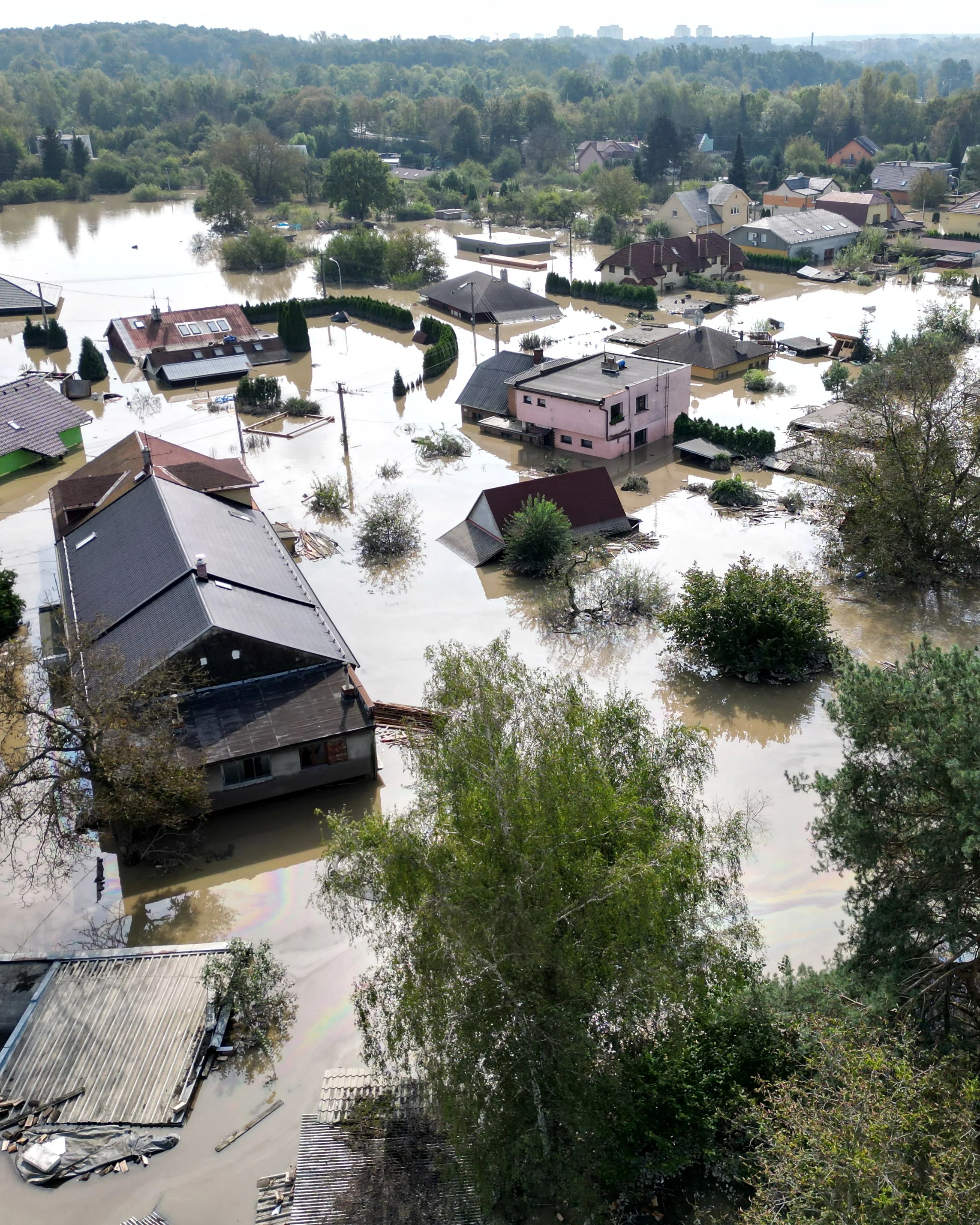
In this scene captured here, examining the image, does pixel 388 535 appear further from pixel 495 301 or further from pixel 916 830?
pixel 495 301

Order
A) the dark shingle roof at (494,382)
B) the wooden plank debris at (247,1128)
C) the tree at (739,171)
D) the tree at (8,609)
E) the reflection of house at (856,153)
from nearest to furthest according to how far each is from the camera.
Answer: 1. the wooden plank debris at (247,1128)
2. the tree at (8,609)
3. the dark shingle roof at (494,382)
4. the tree at (739,171)
5. the reflection of house at (856,153)

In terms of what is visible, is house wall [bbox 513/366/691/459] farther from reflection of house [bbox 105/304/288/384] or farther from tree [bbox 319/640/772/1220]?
tree [bbox 319/640/772/1220]

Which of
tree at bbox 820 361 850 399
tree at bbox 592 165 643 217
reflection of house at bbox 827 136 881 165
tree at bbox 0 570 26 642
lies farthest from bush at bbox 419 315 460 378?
reflection of house at bbox 827 136 881 165

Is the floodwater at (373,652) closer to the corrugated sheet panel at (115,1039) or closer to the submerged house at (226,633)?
the corrugated sheet panel at (115,1039)

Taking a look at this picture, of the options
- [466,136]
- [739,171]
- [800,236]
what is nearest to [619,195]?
[739,171]

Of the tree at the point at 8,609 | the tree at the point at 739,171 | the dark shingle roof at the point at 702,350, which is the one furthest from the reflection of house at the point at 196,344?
the tree at the point at 739,171

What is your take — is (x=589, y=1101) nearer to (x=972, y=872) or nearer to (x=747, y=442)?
(x=972, y=872)
